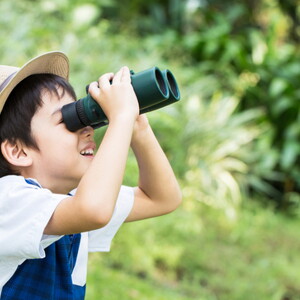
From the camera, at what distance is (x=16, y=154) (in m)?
1.69

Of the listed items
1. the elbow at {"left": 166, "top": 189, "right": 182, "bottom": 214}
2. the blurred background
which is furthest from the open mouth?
the blurred background

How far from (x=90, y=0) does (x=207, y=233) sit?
4.40 m

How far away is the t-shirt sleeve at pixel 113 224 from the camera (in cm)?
193

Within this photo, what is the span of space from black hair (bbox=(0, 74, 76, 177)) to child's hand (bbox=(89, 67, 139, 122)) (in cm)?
19

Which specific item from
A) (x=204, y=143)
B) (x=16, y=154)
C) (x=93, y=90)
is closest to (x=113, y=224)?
(x=16, y=154)

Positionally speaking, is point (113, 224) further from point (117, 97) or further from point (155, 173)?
point (117, 97)

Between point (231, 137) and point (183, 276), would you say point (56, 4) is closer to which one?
point (231, 137)

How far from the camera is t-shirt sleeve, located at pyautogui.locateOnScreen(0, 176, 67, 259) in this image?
1479mm

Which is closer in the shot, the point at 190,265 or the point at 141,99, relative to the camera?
the point at 141,99

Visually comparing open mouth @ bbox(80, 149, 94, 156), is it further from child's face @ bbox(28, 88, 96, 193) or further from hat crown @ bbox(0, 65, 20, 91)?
hat crown @ bbox(0, 65, 20, 91)

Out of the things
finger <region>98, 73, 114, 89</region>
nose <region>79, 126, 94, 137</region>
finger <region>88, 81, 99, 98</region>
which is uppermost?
finger <region>98, 73, 114, 89</region>

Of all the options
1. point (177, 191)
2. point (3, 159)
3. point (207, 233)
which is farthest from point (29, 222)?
point (207, 233)

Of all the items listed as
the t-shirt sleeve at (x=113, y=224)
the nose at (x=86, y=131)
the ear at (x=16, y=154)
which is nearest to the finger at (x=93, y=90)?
the nose at (x=86, y=131)

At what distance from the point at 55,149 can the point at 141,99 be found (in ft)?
0.94
